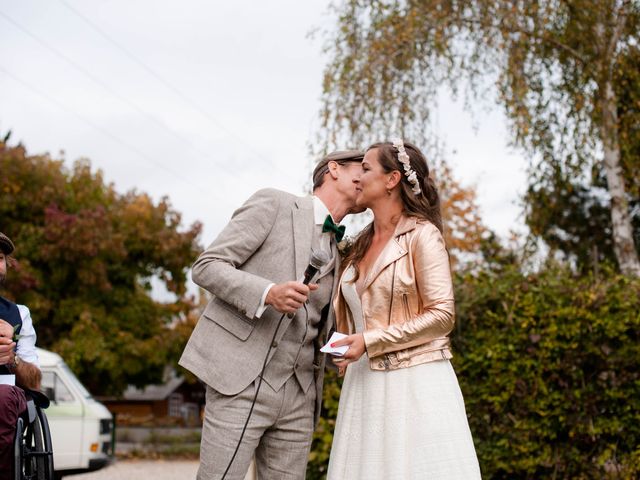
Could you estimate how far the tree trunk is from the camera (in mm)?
11110

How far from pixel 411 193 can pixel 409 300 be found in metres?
0.50

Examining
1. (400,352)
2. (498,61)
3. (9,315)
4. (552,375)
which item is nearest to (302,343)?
(400,352)

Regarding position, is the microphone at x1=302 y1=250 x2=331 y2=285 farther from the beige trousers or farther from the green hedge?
the green hedge

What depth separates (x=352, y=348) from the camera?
314 centimetres

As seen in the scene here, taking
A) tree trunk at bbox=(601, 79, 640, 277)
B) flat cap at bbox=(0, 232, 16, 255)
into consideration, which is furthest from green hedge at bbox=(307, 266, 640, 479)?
tree trunk at bbox=(601, 79, 640, 277)

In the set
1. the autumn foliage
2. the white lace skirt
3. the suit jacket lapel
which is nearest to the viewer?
the white lace skirt

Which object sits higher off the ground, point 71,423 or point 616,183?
point 616,183

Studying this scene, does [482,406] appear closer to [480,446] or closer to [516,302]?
[480,446]

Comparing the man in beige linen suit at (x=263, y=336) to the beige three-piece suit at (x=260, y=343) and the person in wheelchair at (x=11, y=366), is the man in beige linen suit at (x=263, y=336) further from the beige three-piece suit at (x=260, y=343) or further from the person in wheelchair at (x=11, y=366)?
the person in wheelchair at (x=11, y=366)

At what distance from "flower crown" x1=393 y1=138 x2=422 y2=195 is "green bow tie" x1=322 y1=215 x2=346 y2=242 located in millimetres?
388

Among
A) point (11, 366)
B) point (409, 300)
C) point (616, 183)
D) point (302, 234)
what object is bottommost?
point (11, 366)

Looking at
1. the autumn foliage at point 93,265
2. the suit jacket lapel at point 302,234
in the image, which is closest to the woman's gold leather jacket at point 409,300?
the suit jacket lapel at point 302,234

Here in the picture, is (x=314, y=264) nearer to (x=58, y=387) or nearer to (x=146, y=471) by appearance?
(x=58, y=387)

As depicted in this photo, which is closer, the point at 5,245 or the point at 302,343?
the point at 302,343
